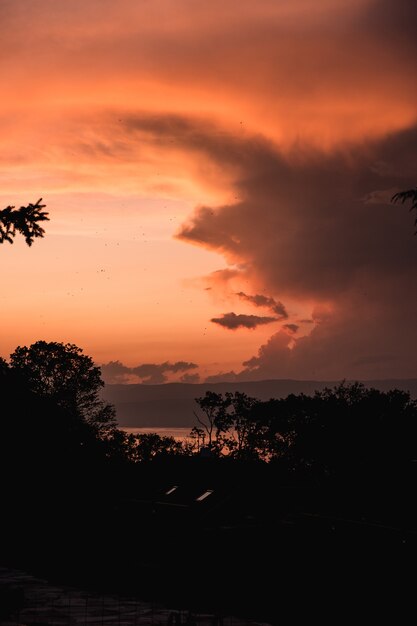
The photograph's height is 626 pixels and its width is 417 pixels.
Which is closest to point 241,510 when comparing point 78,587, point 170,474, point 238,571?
point 238,571

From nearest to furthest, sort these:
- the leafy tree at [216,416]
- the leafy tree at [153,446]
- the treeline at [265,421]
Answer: the treeline at [265,421] → the leafy tree at [153,446] → the leafy tree at [216,416]

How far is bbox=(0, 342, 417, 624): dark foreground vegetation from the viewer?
17.2 m

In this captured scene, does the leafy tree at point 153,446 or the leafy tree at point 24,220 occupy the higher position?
the leafy tree at point 24,220

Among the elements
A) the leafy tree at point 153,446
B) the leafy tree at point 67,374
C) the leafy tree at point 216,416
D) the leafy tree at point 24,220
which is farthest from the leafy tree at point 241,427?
the leafy tree at point 24,220

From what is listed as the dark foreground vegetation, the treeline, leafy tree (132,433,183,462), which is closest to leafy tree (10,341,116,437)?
the treeline

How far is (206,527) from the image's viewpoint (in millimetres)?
20156

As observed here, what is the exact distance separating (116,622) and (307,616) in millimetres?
4249

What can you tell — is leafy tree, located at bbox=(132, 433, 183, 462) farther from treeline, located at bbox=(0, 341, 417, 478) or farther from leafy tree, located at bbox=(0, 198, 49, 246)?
leafy tree, located at bbox=(0, 198, 49, 246)

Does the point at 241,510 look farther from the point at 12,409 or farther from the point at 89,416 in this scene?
the point at 89,416

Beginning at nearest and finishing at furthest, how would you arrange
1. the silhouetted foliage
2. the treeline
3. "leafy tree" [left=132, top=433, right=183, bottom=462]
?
the treeline → the silhouetted foliage → "leafy tree" [left=132, top=433, right=183, bottom=462]

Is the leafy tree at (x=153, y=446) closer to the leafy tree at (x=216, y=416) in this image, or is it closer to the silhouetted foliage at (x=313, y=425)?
the leafy tree at (x=216, y=416)

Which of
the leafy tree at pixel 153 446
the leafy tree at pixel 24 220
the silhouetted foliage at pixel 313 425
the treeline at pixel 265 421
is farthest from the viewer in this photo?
the leafy tree at pixel 153 446

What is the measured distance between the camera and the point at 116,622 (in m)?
Answer: 16.1

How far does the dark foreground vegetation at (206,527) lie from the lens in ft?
56.5
